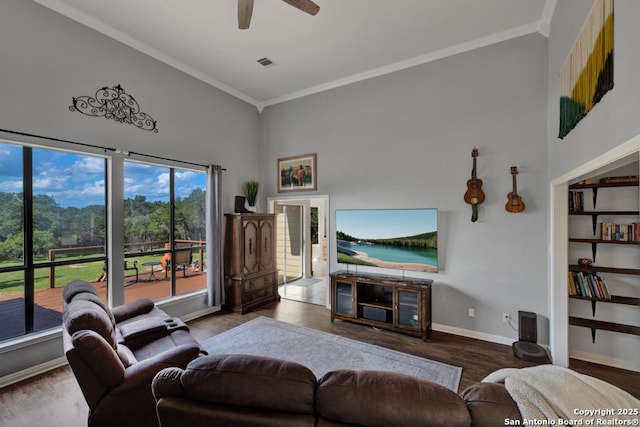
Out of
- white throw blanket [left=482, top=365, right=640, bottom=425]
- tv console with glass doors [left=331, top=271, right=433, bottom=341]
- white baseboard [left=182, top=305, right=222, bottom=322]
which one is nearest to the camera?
white throw blanket [left=482, top=365, right=640, bottom=425]

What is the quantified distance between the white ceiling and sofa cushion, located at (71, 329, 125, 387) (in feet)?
10.7

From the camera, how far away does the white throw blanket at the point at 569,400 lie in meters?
0.87

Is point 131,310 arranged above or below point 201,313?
above

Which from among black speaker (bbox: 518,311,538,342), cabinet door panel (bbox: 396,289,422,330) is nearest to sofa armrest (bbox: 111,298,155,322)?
cabinet door panel (bbox: 396,289,422,330)

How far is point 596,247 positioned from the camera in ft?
9.86

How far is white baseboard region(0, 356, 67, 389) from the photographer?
269 cm

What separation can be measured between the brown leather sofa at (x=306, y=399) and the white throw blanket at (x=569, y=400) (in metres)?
0.05

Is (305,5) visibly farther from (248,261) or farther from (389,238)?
(248,261)

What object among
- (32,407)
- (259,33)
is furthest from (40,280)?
(259,33)

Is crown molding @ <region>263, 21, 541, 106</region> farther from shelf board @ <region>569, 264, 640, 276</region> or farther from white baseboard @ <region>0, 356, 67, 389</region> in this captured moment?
white baseboard @ <region>0, 356, 67, 389</region>

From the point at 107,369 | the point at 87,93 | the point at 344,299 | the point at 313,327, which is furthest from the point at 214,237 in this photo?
the point at 107,369

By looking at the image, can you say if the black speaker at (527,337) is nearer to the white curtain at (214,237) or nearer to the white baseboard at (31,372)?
the white curtain at (214,237)

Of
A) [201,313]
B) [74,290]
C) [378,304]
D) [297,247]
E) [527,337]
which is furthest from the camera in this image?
[297,247]

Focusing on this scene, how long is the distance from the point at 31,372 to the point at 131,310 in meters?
1.08
